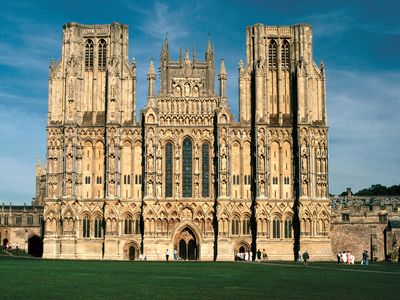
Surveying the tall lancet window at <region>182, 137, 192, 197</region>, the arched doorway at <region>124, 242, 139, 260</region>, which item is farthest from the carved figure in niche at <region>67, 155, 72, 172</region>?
the tall lancet window at <region>182, 137, 192, 197</region>

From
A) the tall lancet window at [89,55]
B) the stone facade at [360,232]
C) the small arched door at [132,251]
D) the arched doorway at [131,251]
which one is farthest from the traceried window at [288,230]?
the tall lancet window at [89,55]

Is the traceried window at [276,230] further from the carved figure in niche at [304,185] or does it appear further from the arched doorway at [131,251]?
the arched doorway at [131,251]

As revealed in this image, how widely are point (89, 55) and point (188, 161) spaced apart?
59.6 ft

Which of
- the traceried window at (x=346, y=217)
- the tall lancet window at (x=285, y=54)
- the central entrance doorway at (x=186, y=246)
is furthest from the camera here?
the traceried window at (x=346, y=217)

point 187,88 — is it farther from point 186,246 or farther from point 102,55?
point 186,246

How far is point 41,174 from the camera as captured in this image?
13175cm

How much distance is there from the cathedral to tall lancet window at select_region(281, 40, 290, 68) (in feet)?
0.90

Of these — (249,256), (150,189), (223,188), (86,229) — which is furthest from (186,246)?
(86,229)

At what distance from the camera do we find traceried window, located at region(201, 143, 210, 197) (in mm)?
77875

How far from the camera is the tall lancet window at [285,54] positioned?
3179 inches

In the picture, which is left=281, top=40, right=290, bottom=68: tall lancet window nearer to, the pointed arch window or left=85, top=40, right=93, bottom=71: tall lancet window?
left=85, top=40, right=93, bottom=71: tall lancet window

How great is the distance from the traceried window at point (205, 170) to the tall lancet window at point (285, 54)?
1393 cm

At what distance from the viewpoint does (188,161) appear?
78.4 m

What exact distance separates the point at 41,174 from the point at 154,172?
6096cm
